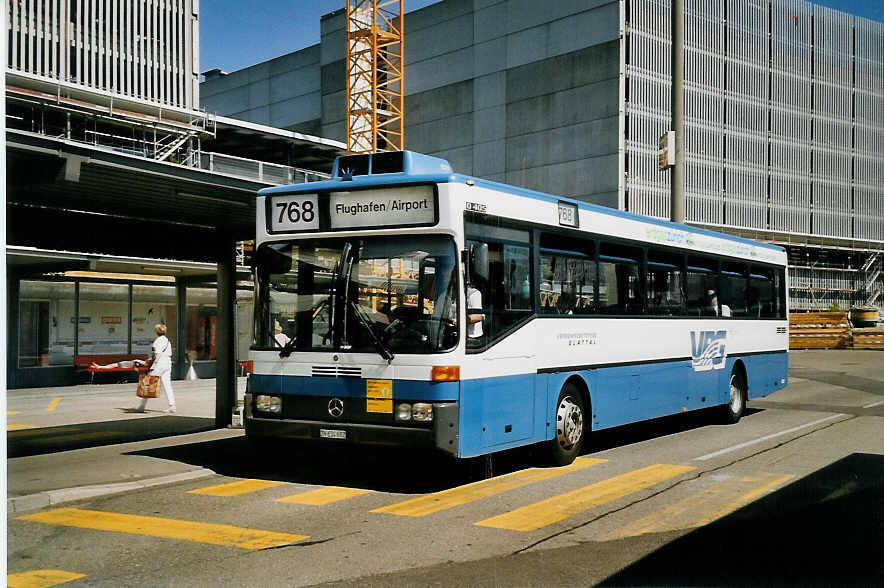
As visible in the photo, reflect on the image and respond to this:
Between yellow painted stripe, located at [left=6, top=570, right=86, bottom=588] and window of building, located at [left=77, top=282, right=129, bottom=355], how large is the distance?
21.6 meters

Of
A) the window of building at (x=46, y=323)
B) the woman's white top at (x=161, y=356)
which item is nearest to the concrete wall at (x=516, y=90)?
the window of building at (x=46, y=323)

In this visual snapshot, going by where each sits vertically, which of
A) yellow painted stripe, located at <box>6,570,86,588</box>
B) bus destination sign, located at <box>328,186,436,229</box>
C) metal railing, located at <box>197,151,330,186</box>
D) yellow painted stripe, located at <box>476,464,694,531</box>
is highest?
metal railing, located at <box>197,151,330,186</box>

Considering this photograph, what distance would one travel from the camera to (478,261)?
9.42 m

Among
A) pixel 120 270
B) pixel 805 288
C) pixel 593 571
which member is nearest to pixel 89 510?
pixel 593 571

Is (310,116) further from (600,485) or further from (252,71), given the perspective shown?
(600,485)

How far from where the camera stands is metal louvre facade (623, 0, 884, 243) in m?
57.2

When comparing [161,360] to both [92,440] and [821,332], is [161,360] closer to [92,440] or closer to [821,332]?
[92,440]

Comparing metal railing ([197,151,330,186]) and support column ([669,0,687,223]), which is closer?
support column ([669,0,687,223])

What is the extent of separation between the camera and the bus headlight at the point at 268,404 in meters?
9.95

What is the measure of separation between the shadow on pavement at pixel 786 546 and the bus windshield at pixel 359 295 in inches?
123

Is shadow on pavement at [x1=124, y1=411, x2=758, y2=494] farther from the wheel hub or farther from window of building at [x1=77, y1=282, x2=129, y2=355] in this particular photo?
window of building at [x1=77, y1=282, x2=129, y2=355]

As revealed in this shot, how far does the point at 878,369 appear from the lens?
30.8 metres

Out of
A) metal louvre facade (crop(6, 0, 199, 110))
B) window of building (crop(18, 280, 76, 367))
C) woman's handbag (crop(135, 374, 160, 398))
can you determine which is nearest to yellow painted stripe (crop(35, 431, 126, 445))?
woman's handbag (crop(135, 374, 160, 398))

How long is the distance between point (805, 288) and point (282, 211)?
65509 millimetres
